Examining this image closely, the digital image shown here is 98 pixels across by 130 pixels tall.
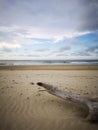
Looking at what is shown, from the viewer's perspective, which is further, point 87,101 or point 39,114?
point 39,114

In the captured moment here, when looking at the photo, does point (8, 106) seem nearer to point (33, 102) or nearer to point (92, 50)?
point (33, 102)

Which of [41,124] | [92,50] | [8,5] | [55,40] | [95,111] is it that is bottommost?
[41,124]

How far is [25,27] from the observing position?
5.38 meters

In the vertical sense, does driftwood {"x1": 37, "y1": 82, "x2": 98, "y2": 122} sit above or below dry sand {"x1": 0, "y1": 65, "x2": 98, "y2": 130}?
above

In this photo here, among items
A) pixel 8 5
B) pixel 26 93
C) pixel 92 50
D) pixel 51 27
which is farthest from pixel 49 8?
pixel 26 93

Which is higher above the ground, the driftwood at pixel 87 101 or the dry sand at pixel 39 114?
the driftwood at pixel 87 101

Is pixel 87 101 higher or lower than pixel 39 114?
higher

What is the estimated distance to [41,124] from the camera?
2.40 m

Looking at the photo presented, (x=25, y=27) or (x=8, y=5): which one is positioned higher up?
(x=8, y=5)

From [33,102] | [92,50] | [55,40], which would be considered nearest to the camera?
[33,102]

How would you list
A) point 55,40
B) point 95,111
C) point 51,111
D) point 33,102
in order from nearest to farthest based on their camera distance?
point 95,111 → point 51,111 → point 33,102 → point 55,40

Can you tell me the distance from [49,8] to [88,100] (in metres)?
3.62

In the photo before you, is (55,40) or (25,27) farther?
(55,40)

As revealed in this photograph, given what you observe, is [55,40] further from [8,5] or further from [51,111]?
[51,111]
